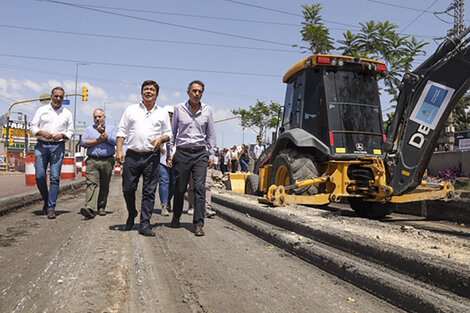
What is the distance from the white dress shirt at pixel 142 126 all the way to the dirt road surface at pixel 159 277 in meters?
1.08

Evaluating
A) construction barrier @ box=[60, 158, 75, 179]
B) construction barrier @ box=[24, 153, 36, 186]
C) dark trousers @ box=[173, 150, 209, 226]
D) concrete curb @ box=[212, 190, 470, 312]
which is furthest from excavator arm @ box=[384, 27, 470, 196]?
construction barrier @ box=[60, 158, 75, 179]

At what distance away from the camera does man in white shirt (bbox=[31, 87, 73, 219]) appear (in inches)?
237

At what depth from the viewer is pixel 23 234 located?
4.59m

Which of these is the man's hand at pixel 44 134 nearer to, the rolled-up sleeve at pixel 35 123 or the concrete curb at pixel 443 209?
the rolled-up sleeve at pixel 35 123

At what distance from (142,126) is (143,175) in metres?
0.60

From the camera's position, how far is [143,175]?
4.89 m

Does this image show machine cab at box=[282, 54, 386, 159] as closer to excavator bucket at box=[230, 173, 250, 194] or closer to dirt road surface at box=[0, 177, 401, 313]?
dirt road surface at box=[0, 177, 401, 313]

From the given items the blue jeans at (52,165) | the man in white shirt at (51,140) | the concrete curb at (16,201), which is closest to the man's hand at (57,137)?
the man in white shirt at (51,140)

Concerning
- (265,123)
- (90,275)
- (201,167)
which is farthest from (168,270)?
(265,123)

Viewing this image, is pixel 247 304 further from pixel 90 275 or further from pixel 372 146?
pixel 372 146

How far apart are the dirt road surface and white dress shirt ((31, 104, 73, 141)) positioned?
1.88 m

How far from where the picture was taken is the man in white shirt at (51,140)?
6008 millimetres

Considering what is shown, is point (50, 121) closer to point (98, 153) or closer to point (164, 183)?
point (98, 153)

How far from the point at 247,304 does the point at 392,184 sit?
415 centimetres
